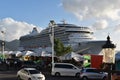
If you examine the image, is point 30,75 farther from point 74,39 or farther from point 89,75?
point 74,39

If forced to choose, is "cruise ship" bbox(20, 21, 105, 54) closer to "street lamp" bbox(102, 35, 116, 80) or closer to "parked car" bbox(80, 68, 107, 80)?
"parked car" bbox(80, 68, 107, 80)

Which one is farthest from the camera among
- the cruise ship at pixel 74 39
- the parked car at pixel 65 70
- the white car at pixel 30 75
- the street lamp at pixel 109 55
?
the cruise ship at pixel 74 39

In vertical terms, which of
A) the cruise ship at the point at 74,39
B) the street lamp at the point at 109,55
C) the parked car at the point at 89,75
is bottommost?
the parked car at the point at 89,75

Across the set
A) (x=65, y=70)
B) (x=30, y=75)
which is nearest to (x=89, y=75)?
(x=65, y=70)

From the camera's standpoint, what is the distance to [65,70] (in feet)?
138

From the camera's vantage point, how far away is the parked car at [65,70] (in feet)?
137

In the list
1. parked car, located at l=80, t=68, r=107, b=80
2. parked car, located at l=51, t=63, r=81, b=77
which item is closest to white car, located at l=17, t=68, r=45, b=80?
parked car, located at l=80, t=68, r=107, b=80

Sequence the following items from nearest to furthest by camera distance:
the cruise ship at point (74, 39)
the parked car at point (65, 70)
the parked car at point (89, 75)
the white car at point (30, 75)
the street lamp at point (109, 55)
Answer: the street lamp at point (109, 55)
the white car at point (30, 75)
the parked car at point (89, 75)
the parked car at point (65, 70)
the cruise ship at point (74, 39)

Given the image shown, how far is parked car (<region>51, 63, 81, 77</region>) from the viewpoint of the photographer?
1642 inches

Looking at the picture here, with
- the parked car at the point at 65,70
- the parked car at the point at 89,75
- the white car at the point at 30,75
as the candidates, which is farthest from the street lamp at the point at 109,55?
the parked car at the point at 65,70

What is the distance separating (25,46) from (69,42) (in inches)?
1374

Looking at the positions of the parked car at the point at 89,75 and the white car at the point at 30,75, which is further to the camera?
the parked car at the point at 89,75

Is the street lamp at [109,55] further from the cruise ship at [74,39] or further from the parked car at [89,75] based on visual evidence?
the cruise ship at [74,39]

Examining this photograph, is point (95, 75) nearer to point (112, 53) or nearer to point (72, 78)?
point (72, 78)
